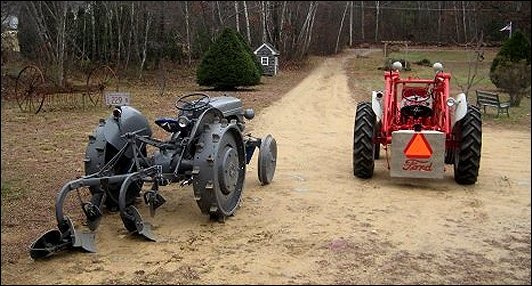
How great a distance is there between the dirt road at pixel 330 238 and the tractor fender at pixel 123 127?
63 cm

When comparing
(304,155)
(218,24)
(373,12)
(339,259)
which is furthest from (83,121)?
(373,12)

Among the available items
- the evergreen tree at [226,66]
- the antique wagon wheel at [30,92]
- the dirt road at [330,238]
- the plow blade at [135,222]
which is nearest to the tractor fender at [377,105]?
the dirt road at [330,238]

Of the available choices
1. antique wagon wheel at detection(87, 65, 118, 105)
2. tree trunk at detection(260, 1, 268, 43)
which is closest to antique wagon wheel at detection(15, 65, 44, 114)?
antique wagon wheel at detection(87, 65, 118, 105)

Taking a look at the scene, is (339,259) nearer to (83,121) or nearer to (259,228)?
(259,228)

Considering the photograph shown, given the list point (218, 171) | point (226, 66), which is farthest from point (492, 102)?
point (218, 171)

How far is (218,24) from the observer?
87.2 feet

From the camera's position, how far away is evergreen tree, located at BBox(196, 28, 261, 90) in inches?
802

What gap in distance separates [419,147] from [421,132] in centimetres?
15

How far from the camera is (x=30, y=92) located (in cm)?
1337

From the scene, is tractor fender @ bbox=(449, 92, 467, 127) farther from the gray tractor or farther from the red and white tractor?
the gray tractor

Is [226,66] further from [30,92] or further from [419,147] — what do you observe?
[419,147]

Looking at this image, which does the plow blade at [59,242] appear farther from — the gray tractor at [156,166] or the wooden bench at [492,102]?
the wooden bench at [492,102]

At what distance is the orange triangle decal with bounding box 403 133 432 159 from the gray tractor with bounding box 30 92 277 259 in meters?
1.77

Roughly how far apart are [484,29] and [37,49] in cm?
1278
